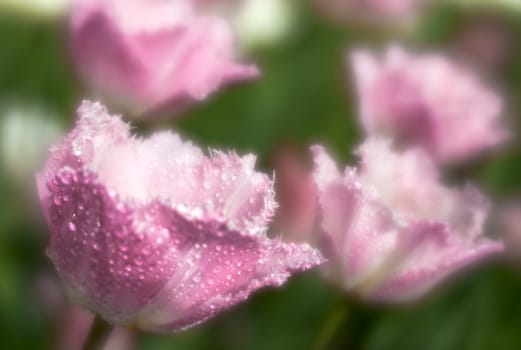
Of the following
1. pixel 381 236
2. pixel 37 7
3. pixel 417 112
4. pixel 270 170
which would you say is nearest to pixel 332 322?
pixel 381 236

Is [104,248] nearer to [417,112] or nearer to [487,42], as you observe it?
[417,112]

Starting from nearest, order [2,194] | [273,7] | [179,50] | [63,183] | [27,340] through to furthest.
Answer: [63,183] < [179,50] < [27,340] < [2,194] < [273,7]

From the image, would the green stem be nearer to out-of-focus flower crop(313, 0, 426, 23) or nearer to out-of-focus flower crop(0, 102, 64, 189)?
out-of-focus flower crop(0, 102, 64, 189)

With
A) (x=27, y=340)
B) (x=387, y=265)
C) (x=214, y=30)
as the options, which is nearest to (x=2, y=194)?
(x=27, y=340)

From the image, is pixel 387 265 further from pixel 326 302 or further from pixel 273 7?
pixel 273 7

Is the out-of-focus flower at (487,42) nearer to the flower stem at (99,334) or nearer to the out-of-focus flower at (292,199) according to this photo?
the out-of-focus flower at (292,199)

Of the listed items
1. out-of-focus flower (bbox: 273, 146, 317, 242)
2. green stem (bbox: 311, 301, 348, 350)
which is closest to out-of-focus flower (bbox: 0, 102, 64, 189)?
out-of-focus flower (bbox: 273, 146, 317, 242)
